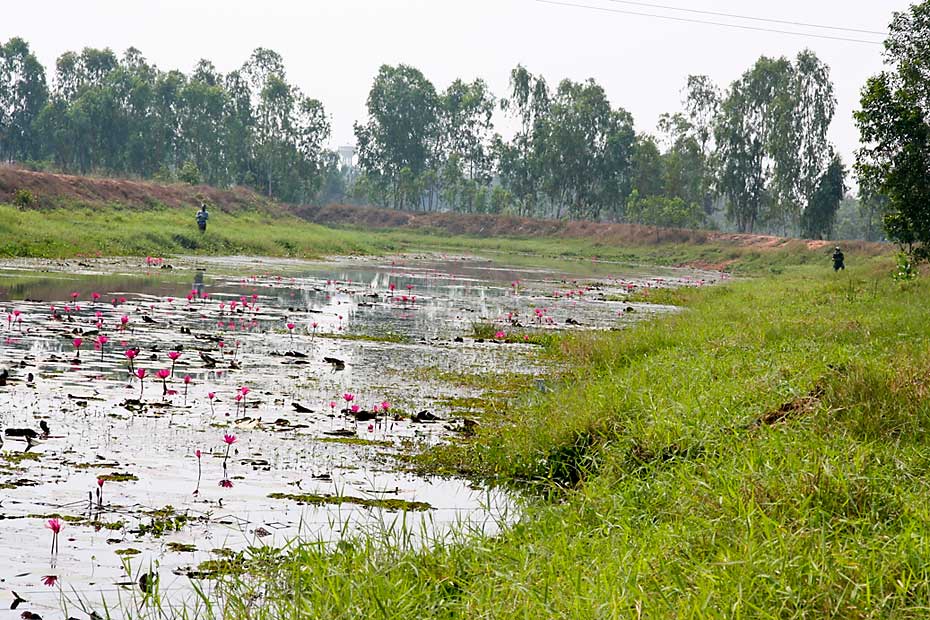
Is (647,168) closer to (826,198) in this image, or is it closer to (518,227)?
(518,227)

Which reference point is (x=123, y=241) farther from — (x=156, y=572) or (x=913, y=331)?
(x=156, y=572)

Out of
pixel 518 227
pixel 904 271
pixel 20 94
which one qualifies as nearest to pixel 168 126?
pixel 20 94

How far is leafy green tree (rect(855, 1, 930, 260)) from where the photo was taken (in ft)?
79.9

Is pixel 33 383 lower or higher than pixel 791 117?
lower

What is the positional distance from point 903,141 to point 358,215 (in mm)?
79643

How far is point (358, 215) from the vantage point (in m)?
101

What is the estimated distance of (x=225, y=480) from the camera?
24.7 feet

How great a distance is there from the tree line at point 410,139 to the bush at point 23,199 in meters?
37.5

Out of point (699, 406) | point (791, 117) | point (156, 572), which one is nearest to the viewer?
point (156, 572)

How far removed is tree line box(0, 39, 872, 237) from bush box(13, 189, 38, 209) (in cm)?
3749

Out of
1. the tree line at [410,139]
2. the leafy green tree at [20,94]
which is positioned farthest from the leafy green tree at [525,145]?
the leafy green tree at [20,94]

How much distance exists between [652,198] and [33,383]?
78.1 m

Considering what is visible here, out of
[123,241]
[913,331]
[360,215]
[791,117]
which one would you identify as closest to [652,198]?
[791,117]

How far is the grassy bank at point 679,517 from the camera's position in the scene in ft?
15.1
